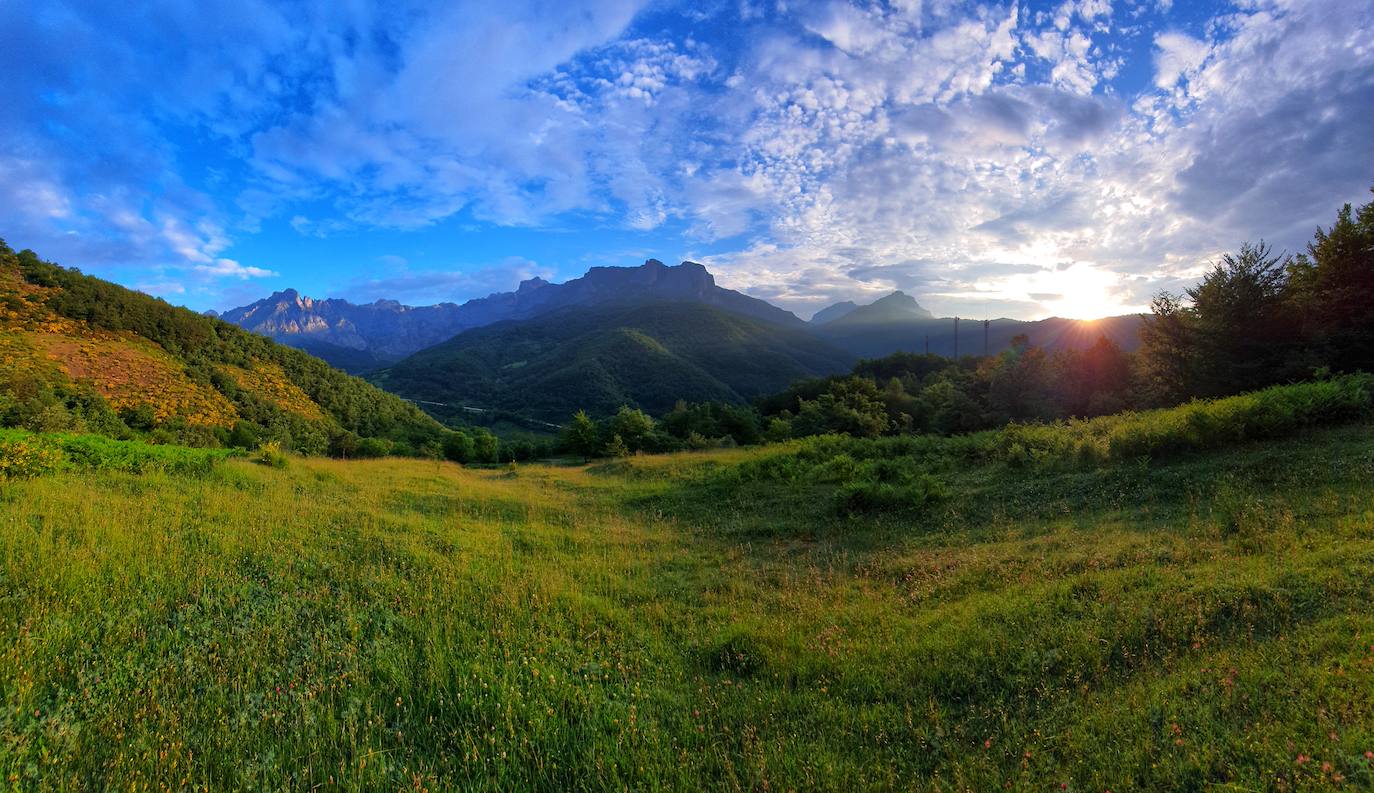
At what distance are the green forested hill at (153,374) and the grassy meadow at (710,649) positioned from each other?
19293 mm

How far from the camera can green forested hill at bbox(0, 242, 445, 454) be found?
92.4 feet

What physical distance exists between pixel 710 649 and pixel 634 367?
113 meters

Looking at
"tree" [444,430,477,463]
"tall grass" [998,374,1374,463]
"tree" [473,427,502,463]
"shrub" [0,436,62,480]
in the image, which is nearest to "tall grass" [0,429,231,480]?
"shrub" [0,436,62,480]

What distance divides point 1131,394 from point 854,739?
26258 mm

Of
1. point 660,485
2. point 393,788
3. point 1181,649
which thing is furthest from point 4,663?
point 660,485

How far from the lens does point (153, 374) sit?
3653cm

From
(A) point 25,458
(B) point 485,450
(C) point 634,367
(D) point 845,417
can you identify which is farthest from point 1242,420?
(C) point 634,367

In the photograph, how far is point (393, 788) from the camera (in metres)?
2.84

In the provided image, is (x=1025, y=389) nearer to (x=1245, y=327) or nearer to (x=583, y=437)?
(x=1245, y=327)

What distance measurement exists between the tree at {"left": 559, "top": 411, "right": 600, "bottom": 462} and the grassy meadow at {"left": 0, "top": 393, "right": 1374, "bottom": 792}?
26.7 m

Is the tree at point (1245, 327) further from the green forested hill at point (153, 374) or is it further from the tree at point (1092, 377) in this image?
the green forested hill at point (153, 374)

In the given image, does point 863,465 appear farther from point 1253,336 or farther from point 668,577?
point 1253,336

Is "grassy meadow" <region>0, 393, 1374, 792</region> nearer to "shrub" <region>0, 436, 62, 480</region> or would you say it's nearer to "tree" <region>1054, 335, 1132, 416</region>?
"shrub" <region>0, 436, 62, 480</region>

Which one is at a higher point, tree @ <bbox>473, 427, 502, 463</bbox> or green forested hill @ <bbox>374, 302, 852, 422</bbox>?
green forested hill @ <bbox>374, 302, 852, 422</bbox>
